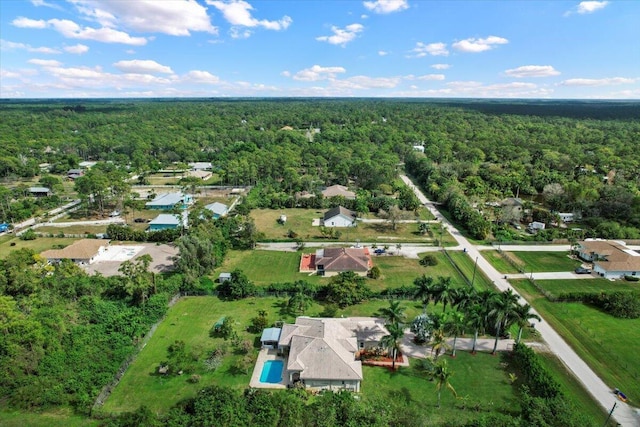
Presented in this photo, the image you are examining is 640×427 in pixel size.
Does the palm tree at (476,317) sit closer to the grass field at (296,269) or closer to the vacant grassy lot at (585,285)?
the grass field at (296,269)

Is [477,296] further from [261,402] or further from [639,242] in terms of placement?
[639,242]

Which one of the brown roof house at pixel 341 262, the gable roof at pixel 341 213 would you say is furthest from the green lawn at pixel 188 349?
the gable roof at pixel 341 213

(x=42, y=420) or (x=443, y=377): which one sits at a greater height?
(x=443, y=377)

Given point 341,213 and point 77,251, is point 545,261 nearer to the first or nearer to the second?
point 341,213

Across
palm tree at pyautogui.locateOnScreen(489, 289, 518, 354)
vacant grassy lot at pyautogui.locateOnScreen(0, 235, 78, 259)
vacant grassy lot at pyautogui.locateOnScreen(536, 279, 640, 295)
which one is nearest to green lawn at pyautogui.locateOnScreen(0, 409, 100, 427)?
palm tree at pyautogui.locateOnScreen(489, 289, 518, 354)

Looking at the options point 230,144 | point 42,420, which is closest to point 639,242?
point 42,420

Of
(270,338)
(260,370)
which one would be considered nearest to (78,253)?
(270,338)
